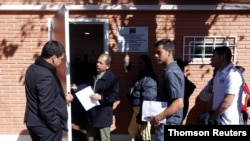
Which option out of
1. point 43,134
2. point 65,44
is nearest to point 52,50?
point 65,44

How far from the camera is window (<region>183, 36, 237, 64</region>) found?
527cm

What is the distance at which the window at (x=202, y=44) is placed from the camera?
207 inches

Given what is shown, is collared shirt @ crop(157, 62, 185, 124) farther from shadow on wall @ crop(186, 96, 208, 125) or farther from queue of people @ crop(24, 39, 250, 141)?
shadow on wall @ crop(186, 96, 208, 125)

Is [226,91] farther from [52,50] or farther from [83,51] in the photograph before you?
[83,51]

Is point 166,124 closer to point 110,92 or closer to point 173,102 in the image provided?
point 173,102

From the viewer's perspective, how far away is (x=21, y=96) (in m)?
5.39

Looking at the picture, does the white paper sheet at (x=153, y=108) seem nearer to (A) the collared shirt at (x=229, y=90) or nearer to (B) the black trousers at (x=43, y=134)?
(A) the collared shirt at (x=229, y=90)

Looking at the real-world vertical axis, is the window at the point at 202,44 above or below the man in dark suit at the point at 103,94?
above

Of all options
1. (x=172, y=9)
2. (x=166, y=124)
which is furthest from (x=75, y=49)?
(x=166, y=124)

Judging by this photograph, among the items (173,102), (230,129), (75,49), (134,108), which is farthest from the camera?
(75,49)

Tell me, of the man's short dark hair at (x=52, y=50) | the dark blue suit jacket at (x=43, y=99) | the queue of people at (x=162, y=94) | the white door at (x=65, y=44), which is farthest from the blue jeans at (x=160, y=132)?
the white door at (x=65, y=44)

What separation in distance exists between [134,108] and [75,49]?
19.0 feet

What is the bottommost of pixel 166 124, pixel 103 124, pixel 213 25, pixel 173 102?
pixel 103 124

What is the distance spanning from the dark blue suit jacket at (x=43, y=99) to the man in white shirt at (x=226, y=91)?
1.60 meters
